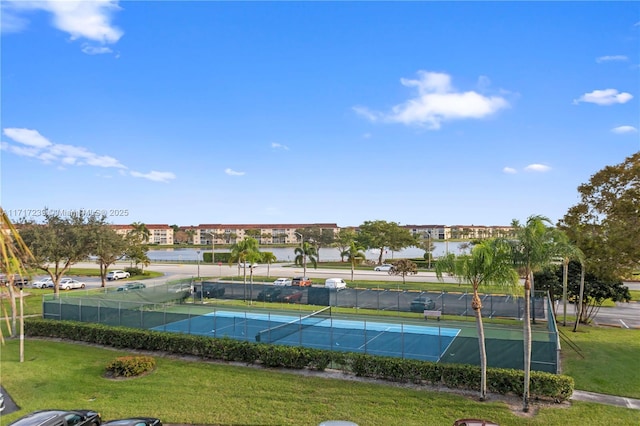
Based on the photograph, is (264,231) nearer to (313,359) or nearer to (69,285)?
(69,285)

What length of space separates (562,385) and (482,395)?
2.66 metres

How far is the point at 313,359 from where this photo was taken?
690 inches

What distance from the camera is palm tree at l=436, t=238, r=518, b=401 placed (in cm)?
1400

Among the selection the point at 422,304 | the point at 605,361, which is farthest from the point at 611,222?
the point at 422,304

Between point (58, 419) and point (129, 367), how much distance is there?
20.2ft

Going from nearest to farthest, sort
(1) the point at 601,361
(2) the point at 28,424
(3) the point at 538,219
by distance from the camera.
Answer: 1. (2) the point at 28,424
2. (3) the point at 538,219
3. (1) the point at 601,361

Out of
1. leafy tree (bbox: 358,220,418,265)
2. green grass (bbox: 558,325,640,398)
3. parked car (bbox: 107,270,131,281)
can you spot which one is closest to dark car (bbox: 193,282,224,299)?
parked car (bbox: 107,270,131,281)

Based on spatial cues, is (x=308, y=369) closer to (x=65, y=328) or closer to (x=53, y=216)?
(x=65, y=328)

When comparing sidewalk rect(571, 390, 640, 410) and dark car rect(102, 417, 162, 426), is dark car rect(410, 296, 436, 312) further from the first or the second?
dark car rect(102, 417, 162, 426)

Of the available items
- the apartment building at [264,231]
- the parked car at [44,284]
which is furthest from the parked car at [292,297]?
the apartment building at [264,231]

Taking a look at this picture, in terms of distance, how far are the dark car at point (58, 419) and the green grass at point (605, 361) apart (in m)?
16.5

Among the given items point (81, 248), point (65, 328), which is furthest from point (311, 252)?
point (65, 328)

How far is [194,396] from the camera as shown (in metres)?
15.0

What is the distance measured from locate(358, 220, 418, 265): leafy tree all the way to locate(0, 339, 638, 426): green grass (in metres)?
63.8
